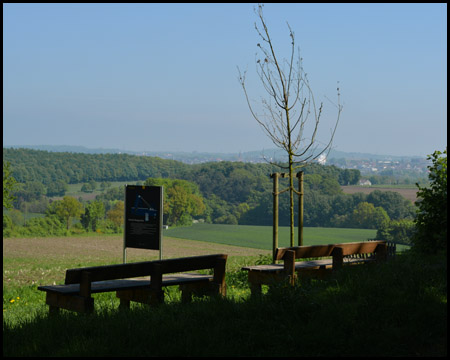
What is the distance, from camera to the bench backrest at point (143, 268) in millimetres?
7066

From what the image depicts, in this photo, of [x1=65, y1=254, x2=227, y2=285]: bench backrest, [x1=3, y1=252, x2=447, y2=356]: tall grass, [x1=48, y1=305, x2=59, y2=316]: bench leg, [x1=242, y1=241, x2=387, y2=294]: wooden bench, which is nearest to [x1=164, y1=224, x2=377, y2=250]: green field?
[x1=242, y1=241, x2=387, y2=294]: wooden bench

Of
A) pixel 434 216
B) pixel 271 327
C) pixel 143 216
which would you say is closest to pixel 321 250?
pixel 434 216

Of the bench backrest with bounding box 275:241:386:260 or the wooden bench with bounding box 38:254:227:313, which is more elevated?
the bench backrest with bounding box 275:241:386:260

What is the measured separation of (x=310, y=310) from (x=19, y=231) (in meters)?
69.3

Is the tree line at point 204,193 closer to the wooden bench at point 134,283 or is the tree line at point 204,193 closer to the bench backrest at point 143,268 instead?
the wooden bench at point 134,283

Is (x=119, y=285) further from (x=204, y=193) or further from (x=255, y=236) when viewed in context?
(x=204, y=193)

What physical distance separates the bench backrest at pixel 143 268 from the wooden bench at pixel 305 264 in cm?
80

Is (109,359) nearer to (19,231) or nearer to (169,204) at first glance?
(19,231)

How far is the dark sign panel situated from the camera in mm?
12398

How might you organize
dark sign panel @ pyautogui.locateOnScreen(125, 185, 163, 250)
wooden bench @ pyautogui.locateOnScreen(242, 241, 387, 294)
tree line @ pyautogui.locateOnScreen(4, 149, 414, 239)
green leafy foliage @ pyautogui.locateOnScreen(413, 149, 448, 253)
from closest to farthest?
1. wooden bench @ pyautogui.locateOnScreen(242, 241, 387, 294)
2. green leafy foliage @ pyautogui.locateOnScreen(413, 149, 448, 253)
3. dark sign panel @ pyautogui.locateOnScreen(125, 185, 163, 250)
4. tree line @ pyautogui.locateOnScreen(4, 149, 414, 239)

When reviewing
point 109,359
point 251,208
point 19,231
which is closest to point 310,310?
point 109,359

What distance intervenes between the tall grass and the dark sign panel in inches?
204

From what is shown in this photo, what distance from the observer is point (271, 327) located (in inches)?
236

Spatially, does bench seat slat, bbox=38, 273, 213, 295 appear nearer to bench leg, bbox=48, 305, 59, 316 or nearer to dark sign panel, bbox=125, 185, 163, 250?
bench leg, bbox=48, 305, 59, 316
